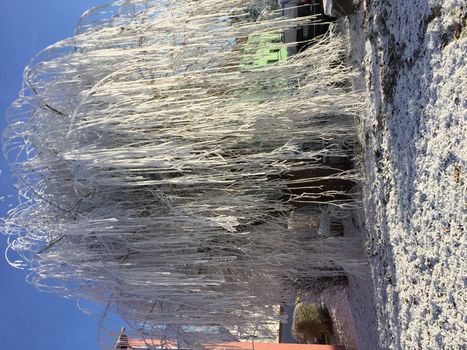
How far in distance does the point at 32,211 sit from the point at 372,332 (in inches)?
63.8

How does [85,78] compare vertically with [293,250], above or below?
above

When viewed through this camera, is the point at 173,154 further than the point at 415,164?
Yes

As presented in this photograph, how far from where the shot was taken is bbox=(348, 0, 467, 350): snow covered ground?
120 cm

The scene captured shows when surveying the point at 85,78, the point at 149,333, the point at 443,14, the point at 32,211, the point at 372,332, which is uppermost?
the point at 443,14

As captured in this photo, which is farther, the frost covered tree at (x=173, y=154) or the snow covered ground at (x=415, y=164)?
the frost covered tree at (x=173, y=154)

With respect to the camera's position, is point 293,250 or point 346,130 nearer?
point 346,130

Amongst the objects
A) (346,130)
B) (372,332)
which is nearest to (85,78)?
(346,130)

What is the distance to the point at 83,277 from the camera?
185cm

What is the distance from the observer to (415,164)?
142 centimetres

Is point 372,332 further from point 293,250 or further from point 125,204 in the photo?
point 125,204

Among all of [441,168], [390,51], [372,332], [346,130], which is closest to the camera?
[441,168]

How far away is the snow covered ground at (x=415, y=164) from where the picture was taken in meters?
1.20

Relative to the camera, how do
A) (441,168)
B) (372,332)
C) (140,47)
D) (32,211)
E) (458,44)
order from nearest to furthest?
(458,44) → (441,168) → (140,47) → (32,211) → (372,332)

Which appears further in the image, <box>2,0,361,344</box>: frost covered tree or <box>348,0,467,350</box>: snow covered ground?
<box>2,0,361,344</box>: frost covered tree
